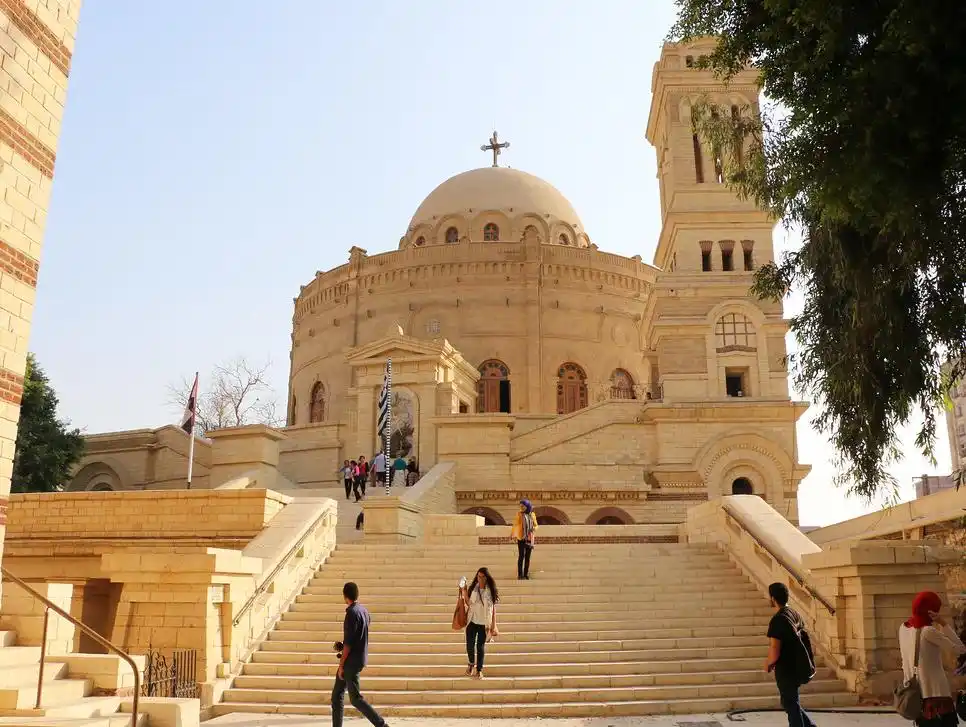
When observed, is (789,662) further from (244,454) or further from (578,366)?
(578,366)

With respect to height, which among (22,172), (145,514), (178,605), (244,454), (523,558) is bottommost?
(178,605)

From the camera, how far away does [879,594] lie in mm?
10898

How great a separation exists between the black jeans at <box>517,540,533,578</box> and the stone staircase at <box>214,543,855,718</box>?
21 cm

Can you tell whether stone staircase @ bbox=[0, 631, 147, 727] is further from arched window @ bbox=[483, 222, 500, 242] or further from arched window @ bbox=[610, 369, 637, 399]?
arched window @ bbox=[483, 222, 500, 242]

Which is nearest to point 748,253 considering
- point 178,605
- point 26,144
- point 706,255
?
point 706,255

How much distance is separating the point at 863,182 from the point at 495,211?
3970cm

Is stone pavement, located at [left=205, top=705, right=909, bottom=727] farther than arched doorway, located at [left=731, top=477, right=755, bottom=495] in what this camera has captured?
No

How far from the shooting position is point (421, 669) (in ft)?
36.8

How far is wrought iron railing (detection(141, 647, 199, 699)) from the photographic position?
9633mm

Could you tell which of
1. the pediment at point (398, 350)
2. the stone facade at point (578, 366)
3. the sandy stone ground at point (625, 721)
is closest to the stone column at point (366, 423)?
the stone facade at point (578, 366)

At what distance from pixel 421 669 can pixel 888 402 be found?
6.17 m

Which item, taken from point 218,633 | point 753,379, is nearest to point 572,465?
point 753,379

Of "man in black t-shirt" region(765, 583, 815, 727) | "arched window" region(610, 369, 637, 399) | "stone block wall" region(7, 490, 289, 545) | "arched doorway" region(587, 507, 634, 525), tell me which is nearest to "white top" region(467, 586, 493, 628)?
"man in black t-shirt" region(765, 583, 815, 727)

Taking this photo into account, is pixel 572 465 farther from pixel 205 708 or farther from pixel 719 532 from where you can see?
pixel 205 708
